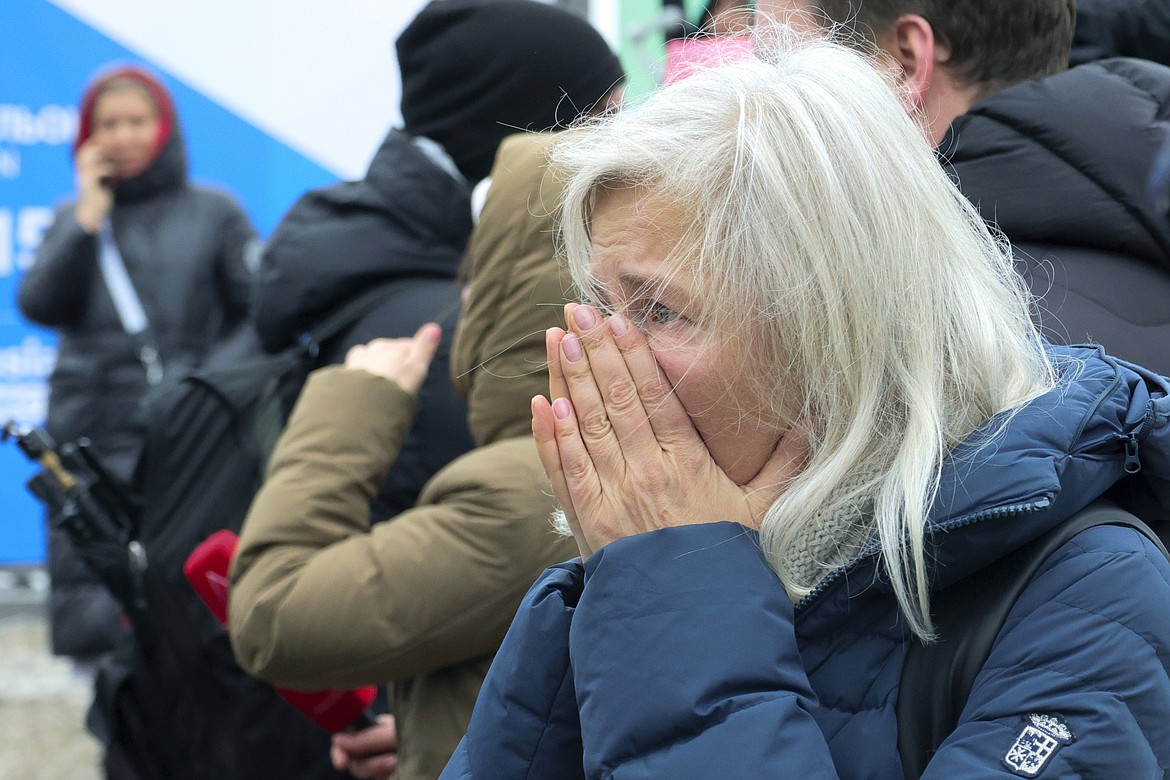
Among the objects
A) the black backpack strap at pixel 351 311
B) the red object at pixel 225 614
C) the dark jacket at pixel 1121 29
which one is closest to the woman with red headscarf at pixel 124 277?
the black backpack strap at pixel 351 311

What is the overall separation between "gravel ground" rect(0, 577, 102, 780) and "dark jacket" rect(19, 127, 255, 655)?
474 millimetres

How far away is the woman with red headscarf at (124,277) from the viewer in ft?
17.4

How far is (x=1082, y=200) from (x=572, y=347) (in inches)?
27.7

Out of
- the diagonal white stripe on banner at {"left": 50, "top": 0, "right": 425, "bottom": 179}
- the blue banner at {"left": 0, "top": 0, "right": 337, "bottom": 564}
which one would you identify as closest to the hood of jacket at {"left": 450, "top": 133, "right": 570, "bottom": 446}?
the diagonal white stripe on banner at {"left": 50, "top": 0, "right": 425, "bottom": 179}

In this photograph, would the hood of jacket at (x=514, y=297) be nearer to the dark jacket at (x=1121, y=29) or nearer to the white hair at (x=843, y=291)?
Result: the white hair at (x=843, y=291)

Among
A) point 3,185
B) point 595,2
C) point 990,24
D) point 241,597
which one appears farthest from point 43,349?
point 990,24

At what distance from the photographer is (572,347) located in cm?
129

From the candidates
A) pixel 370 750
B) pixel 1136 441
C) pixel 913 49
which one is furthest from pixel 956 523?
pixel 370 750

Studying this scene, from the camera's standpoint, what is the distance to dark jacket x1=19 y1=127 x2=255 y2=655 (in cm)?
527

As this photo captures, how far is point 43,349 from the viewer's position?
6469mm

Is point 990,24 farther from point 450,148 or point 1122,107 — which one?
point 450,148

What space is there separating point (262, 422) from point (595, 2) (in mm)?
3401

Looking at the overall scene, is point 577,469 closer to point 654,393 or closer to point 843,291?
point 654,393

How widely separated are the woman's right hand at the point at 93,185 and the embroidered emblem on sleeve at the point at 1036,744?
494 centimetres
